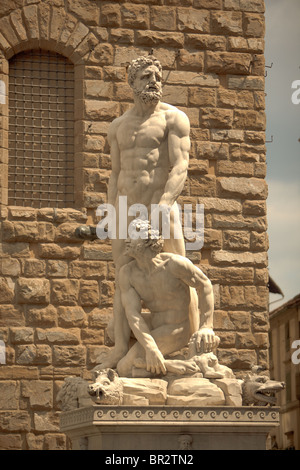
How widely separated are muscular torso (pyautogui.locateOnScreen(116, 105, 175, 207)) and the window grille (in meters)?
2.98

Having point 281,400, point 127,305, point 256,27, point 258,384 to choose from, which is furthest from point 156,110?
point 281,400

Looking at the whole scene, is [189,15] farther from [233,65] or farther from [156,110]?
[156,110]

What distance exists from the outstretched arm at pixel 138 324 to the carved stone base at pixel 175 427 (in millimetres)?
526

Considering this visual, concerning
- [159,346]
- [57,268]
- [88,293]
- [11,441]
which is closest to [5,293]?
[57,268]

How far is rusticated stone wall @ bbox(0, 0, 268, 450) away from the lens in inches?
623

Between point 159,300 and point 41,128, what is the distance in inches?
160

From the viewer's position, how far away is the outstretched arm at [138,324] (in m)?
12.8

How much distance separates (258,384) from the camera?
12.8 m

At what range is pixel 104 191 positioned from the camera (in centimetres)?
1633

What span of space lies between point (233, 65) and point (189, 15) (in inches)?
30.3

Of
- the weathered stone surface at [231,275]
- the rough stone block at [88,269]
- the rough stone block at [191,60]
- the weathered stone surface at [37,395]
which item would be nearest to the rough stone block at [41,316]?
the rough stone block at [88,269]

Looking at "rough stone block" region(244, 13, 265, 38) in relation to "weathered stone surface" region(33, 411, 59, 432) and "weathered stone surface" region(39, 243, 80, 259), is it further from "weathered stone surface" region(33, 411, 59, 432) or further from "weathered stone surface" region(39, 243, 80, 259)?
"weathered stone surface" region(33, 411, 59, 432)

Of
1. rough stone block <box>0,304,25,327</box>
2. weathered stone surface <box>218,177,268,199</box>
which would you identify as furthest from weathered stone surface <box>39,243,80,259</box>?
weathered stone surface <box>218,177,268,199</box>

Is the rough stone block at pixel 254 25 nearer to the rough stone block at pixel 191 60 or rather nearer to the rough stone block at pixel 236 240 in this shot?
the rough stone block at pixel 191 60
